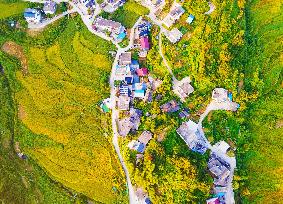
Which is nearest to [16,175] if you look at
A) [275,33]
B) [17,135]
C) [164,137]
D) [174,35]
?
[17,135]

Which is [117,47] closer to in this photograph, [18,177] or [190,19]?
[190,19]

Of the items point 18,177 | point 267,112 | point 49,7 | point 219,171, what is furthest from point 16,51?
point 267,112

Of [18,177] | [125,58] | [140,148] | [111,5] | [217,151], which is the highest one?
[111,5]

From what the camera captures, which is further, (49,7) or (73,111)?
(49,7)

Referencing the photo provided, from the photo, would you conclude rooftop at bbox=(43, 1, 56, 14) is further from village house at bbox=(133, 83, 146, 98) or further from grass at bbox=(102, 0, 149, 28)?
village house at bbox=(133, 83, 146, 98)

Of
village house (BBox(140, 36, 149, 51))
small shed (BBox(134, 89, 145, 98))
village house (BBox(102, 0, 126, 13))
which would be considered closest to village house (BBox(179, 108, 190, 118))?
small shed (BBox(134, 89, 145, 98))

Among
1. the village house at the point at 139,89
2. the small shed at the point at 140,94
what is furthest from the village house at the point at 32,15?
the small shed at the point at 140,94

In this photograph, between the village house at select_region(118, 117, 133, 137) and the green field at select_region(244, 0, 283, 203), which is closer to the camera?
the green field at select_region(244, 0, 283, 203)
